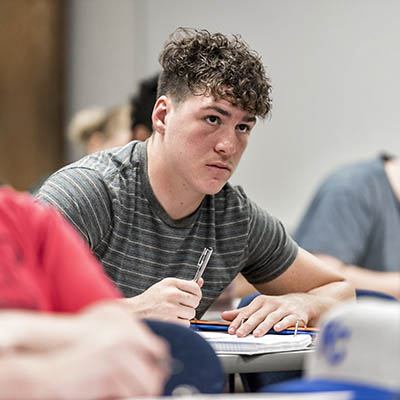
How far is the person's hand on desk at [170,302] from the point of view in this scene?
5.37ft

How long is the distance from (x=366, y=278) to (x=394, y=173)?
0.50 metres

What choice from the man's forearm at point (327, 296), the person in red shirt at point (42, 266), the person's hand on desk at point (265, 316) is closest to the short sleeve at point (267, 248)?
the man's forearm at point (327, 296)

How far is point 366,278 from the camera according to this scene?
3256 millimetres

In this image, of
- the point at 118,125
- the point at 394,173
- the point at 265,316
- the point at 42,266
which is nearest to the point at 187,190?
the point at 265,316

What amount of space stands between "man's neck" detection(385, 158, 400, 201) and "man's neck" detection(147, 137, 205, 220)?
1595mm

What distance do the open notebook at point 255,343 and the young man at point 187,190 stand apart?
3.5 inches

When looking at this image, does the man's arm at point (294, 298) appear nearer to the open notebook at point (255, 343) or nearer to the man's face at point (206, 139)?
the open notebook at point (255, 343)

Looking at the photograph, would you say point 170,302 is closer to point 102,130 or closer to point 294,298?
point 294,298

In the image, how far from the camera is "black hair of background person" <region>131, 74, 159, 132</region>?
3139 millimetres

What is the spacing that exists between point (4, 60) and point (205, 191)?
372 centimetres

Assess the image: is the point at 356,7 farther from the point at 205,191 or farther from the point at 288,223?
the point at 205,191

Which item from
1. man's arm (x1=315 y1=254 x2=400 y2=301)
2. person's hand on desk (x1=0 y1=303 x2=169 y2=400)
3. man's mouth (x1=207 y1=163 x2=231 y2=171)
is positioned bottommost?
man's arm (x1=315 y1=254 x2=400 y2=301)

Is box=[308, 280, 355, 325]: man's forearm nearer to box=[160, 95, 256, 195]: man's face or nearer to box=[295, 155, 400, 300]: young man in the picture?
box=[160, 95, 256, 195]: man's face

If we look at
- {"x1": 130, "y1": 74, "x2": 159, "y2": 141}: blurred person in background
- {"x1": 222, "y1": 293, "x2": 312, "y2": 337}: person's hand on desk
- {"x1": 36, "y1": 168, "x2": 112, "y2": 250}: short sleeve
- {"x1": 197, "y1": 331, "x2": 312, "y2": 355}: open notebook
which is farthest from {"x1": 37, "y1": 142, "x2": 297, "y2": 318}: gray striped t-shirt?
{"x1": 130, "y1": 74, "x2": 159, "y2": 141}: blurred person in background
